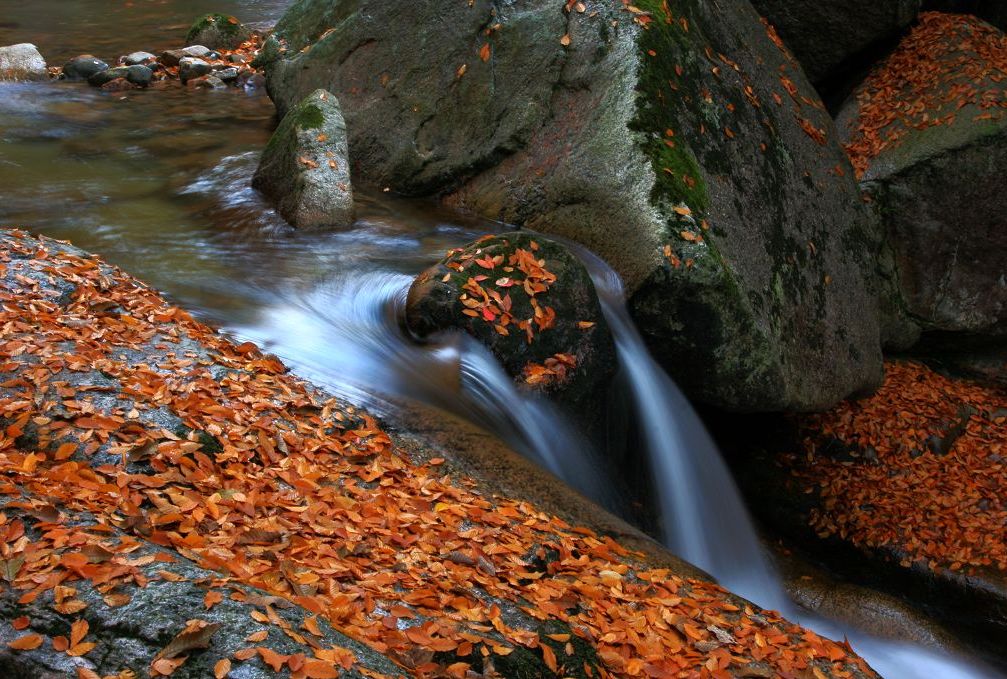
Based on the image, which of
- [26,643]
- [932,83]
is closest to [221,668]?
[26,643]

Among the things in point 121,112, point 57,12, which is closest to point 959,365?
point 121,112

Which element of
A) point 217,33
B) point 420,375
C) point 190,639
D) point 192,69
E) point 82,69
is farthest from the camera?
point 217,33

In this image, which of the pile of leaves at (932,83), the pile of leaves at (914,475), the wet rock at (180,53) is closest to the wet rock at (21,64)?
the wet rock at (180,53)

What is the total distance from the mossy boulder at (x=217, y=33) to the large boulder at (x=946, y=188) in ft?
35.1

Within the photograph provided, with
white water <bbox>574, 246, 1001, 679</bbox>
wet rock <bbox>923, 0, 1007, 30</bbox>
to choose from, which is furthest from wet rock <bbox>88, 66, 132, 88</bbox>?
wet rock <bbox>923, 0, 1007, 30</bbox>

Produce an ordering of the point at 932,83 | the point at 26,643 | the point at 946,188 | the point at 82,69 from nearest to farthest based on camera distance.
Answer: the point at 26,643 < the point at 946,188 < the point at 932,83 < the point at 82,69

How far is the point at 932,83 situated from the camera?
399 inches

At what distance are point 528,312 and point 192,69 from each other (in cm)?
981

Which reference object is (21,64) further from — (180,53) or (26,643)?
(26,643)

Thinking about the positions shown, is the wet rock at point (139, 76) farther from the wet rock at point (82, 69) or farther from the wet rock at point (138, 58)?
the wet rock at point (138, 58)

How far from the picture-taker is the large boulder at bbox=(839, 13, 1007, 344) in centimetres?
940

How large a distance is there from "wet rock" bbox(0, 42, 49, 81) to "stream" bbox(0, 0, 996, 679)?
2345 millimetres

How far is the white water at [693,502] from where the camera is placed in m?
6.37

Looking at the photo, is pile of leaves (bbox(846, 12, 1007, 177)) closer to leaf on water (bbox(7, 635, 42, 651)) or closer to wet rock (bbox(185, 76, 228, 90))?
wet rock (bbox(185, 76, 228, 90))
